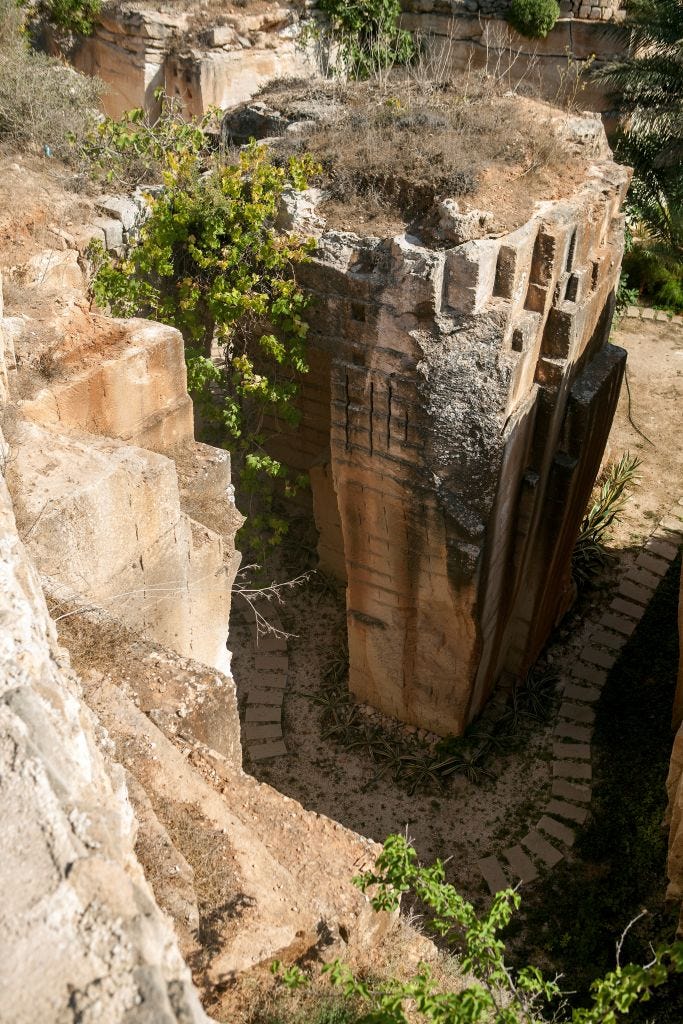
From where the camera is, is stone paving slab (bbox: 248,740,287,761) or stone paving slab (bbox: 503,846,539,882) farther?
stone paving slab (bbox: 248,740,287,761)

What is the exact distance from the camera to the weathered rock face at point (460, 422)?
5629 mm

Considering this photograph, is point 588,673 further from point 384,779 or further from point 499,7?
point 499,7

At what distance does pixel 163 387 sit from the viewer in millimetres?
4855

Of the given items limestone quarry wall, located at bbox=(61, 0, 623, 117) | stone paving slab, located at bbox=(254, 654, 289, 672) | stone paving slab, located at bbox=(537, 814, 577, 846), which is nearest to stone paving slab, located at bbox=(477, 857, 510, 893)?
stone paving slab, located at bbox=(537, 814, 577, 846)

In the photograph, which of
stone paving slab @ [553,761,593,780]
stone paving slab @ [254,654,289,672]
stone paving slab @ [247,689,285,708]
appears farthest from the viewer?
stone paving slab @ [254,654,289,672]

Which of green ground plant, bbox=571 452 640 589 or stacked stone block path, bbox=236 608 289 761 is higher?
green ground plant, bbox=571 452 640 589

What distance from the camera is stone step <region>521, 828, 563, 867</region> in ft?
21.4

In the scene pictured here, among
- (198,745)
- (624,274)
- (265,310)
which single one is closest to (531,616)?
(265,310)

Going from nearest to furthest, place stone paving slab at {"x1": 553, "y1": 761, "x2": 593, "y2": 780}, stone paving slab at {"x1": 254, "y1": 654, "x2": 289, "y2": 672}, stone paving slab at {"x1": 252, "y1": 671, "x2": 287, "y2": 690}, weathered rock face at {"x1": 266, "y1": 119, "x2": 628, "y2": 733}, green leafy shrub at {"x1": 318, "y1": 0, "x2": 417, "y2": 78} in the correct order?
weathered rock face at {"x1": 266, "y1": 119, "x2": 628, "y2": 733}, stone paving slab at {"x1": 553, "y1": 761, "x2": 593, "y2": 780}, stone paving slab at {"x1": 252, "y1": 671, "x2": 287, "y2": 690}, stone paving slab at {"x1": 254, "y1": 654, "x2": 289, "y2": 672}, green leafy shrub at {"x1": 318, "y1": 0, "x2": 417, "y2": 78}

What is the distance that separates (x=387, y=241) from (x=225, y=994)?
4430 mm

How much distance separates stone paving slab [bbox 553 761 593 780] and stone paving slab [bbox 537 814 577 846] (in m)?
0.43

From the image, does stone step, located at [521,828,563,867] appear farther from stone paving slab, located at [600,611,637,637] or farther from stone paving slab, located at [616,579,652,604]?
stone paving slab, located at [616,579,652,604]

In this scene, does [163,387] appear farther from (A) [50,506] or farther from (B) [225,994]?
(B) [225,994]

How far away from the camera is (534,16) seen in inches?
508
